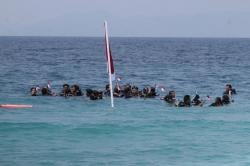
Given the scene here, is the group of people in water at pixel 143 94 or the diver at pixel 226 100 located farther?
the diver at pixel 226 100

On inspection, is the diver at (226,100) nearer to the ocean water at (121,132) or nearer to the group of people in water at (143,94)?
the group of people in water at (143,94)

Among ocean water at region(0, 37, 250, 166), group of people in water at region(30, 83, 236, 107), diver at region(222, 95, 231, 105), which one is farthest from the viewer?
diver at region(222, 95, 231, 105)

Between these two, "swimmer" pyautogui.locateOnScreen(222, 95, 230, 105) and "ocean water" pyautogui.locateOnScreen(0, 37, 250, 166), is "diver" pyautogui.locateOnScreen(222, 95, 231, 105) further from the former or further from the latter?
"ocean water" pyautogui.locateOnScreen(0, 37, 250, 166)

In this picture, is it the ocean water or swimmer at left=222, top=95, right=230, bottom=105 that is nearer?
the ocean water

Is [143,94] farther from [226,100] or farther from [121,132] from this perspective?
[121,132]

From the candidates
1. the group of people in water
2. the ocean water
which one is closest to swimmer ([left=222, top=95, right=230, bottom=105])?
the group of people in water

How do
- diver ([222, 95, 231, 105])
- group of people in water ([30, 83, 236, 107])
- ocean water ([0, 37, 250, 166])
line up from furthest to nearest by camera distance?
diver ([222, 95, 231, 105]) → group of people in water ([30, 83, 236, 107]) → ocean water ([0, 37, 250, 166])

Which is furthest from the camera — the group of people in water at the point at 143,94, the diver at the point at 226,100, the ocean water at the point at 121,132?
the diver at the point at 226,100

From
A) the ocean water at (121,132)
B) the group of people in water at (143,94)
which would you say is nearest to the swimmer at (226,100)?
the group of people in water at (143,94)

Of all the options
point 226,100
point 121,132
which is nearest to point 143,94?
point 226,100

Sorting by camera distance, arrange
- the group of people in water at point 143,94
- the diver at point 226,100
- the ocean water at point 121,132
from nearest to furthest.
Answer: the ocean water at point 121,132 < the group of people in water at point 143,94 < the diver at point 226,100

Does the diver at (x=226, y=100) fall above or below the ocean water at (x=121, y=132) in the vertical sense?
above

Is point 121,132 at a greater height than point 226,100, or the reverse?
point 226,100

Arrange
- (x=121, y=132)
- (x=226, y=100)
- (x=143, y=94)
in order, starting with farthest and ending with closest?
(x=143, y=94)
(x=226, y=100)
(x=121, y=132)
